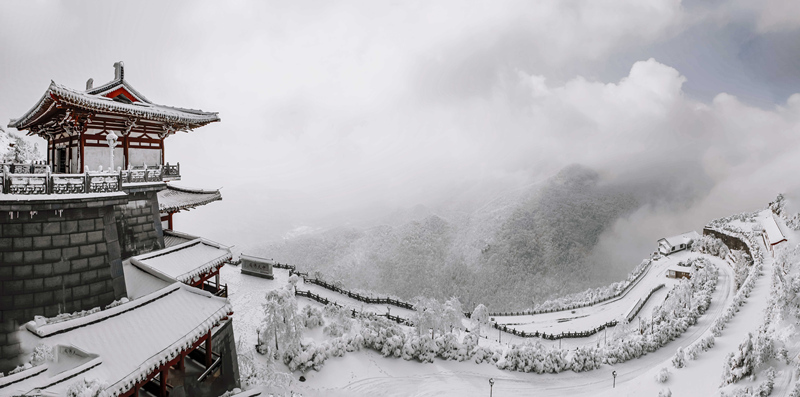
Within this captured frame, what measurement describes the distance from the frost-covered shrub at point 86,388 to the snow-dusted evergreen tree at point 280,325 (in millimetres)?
10480

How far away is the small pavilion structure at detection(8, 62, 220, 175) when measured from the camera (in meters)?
11.3

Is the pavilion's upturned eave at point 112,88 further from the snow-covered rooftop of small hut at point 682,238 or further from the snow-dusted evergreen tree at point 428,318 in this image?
the snow-covered rooftop of small hut at point 682,238

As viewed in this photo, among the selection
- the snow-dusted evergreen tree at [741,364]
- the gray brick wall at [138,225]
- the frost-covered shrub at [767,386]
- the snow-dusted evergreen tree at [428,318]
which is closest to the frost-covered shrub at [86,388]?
the gray brick wall at [138,225]

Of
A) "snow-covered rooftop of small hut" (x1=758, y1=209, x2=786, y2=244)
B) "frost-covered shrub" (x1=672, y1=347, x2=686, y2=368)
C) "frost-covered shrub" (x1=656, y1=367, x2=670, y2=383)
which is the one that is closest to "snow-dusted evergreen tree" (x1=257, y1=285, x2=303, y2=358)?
"frost-covered shrub" (x1=656, y1=367, x2=670, y2=383)

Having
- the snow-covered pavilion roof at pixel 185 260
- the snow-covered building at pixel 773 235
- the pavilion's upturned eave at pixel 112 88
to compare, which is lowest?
the snow-covered building at pixel 773 235

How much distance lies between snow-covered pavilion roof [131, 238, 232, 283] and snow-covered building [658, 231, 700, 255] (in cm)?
5922

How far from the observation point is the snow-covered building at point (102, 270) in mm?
8234

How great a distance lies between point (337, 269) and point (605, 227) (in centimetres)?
7570

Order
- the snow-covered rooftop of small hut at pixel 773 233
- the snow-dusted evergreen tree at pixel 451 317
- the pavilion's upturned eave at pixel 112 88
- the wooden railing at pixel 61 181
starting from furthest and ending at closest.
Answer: the snow-covered rooftop of small hut at pixel 773 233, the snow-dusted evergreen tree at pixel 451 317, the pavilion's upturned eave at pixel 112 88, the wooden railing at pixel 61 181

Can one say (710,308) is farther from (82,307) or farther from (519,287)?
(519,287)

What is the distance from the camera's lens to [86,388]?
22.3 feet

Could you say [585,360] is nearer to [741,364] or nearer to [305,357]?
[741,364]

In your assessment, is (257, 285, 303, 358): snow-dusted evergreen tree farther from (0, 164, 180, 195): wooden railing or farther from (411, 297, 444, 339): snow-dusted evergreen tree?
(0, 164, 180, 195): wooden railing

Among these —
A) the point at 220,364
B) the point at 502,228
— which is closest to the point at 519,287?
the point at 502,228
